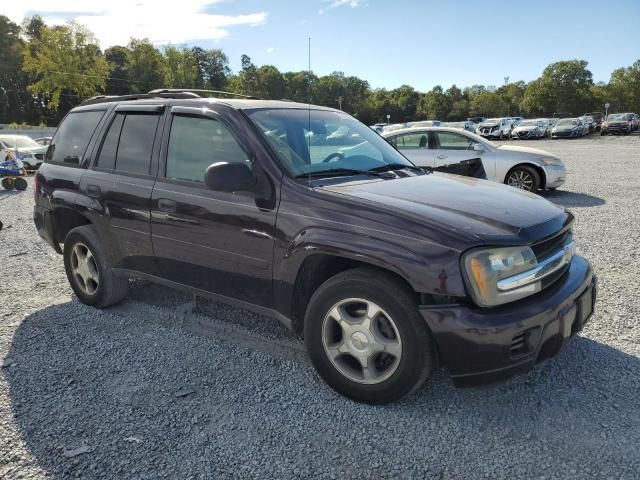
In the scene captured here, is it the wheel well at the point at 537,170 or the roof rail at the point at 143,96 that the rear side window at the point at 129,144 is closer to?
the roof rail at the point at 143,96

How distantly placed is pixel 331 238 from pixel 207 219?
38.9 inches

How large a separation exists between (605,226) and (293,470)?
21.8ft

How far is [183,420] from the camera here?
2766 mm

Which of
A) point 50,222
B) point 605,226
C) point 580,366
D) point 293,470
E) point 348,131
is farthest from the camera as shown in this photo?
point 605,226

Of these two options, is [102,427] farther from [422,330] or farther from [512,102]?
[512,102]

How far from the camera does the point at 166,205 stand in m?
3.54

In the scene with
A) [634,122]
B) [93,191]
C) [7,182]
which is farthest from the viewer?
[634,122]

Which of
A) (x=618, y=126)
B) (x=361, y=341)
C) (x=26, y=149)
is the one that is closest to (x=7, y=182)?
(x=26, y=149)

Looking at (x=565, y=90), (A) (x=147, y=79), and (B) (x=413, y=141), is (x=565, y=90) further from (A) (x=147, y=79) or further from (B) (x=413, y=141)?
(B) (x=413, y=141)

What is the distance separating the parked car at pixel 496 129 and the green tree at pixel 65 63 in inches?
1520

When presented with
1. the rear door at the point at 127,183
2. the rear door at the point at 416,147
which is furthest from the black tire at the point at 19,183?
the rear door at the point at 127,183

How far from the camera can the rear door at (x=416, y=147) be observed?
9703 millimetres

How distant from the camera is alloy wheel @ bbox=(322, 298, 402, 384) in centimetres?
273

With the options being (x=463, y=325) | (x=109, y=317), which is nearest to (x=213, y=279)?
(x=109, y=317)
